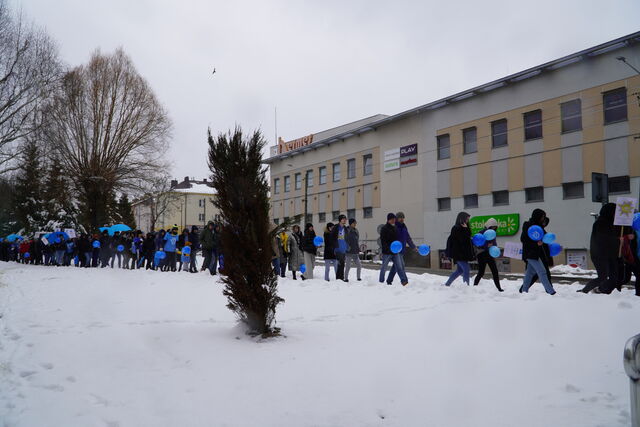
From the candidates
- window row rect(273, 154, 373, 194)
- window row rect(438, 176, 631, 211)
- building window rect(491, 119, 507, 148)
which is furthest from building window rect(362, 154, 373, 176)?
building window rect(491, 119, 507, 148)

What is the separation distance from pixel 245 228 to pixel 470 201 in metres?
29.1

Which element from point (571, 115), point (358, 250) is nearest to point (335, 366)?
point (358, 250)

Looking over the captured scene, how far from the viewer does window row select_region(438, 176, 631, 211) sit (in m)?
25.4

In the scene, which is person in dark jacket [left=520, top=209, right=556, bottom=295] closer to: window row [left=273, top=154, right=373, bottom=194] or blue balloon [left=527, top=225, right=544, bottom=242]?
blue balloon [left=527, top=225, right=544, bottom=242]

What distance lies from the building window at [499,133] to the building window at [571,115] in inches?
152

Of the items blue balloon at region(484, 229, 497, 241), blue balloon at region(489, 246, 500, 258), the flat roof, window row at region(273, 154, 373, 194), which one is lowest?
blue balloon at region(489, 246, 500, 258)

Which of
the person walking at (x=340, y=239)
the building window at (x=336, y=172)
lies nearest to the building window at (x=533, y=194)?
the person walking at (x=340, y=239)

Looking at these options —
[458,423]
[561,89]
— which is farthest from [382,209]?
[458,423]

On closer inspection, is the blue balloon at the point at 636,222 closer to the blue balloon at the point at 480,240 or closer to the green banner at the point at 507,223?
the blue balloon at the point at 480,240

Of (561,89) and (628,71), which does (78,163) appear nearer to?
(561,89)

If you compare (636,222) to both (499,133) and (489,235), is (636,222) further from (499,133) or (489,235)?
(499,133)

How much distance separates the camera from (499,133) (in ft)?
104

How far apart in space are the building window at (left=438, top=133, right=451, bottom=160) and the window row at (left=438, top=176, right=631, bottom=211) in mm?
2958

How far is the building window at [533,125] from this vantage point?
29.3 meters
